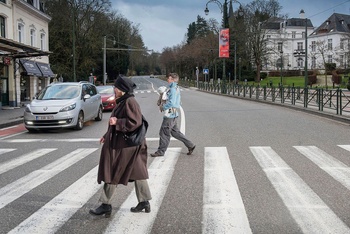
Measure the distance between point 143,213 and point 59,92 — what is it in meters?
10.6

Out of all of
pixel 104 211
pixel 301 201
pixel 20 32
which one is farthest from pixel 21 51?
pixel 301 201

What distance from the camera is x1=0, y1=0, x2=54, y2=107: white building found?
23016mm

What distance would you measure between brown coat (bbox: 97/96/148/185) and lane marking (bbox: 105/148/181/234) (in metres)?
0.46

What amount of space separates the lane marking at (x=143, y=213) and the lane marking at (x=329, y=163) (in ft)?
9.09

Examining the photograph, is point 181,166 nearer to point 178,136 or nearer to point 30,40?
point 178,136

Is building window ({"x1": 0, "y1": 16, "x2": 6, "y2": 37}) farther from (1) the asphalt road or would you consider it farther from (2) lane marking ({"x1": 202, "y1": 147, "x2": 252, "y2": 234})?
(2) lane marking ({"x1": 202, "y1": 147, "x2": 252, "y2": 234})

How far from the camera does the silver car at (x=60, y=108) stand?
42.1 ft

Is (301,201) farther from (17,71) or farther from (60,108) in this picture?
(17,71)

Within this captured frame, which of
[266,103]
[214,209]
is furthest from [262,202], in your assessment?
[266,103]

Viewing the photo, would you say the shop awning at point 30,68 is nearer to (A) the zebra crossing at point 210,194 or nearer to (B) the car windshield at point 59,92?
(B) the car windshield at point 59,92

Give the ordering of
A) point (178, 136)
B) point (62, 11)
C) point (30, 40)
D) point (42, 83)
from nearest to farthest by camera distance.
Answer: point (178, 136), point (30, 40), point (42, 83), point (62, 11)

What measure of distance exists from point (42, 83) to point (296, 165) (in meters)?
31.9

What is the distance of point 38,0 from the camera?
107ft

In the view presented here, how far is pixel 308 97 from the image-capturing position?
819 inches
